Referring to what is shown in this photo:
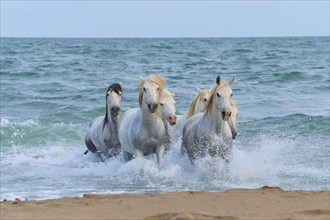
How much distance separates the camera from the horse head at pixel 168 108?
8.76 meters

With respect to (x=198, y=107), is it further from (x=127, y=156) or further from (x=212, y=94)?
(x=212, y=94)

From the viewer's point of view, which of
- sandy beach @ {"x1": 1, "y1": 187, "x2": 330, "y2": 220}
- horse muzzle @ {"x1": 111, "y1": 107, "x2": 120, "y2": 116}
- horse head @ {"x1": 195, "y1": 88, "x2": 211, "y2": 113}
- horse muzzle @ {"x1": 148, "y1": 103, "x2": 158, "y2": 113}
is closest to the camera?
sandy beach @ {"x1": 1, "y1": 187, "x2": 330, "y2": 220}

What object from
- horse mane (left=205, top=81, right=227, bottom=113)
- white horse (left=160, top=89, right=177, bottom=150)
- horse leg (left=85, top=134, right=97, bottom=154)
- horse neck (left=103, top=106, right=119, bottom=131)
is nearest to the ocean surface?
horse leg (left=85, top=134, right=97, bottom=154)

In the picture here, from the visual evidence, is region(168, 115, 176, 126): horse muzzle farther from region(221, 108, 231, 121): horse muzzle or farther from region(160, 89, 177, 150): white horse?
region(221, 108, 231, 121): horse muzzle

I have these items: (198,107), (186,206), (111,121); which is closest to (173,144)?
(198,107)

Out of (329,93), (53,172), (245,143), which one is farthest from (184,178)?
(329,93)

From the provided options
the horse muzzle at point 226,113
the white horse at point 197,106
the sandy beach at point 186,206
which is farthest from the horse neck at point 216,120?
the sandy beach at point 186,206

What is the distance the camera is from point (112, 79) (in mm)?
27703

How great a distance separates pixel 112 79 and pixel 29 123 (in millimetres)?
11618

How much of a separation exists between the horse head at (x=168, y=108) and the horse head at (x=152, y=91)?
0.07 meters

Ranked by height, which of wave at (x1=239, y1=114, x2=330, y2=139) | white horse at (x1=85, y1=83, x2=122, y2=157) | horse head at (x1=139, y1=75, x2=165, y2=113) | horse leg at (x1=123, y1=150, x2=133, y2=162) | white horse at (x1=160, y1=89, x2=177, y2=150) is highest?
horse head at (x1=139, y1=75, x2=165, y2=113)

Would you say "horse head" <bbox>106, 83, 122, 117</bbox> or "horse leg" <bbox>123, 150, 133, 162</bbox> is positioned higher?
"horse head" <bbox>106, 83, 122, 117</bbox>

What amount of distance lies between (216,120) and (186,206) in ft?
10.2

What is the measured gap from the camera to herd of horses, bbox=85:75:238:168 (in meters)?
8.78
